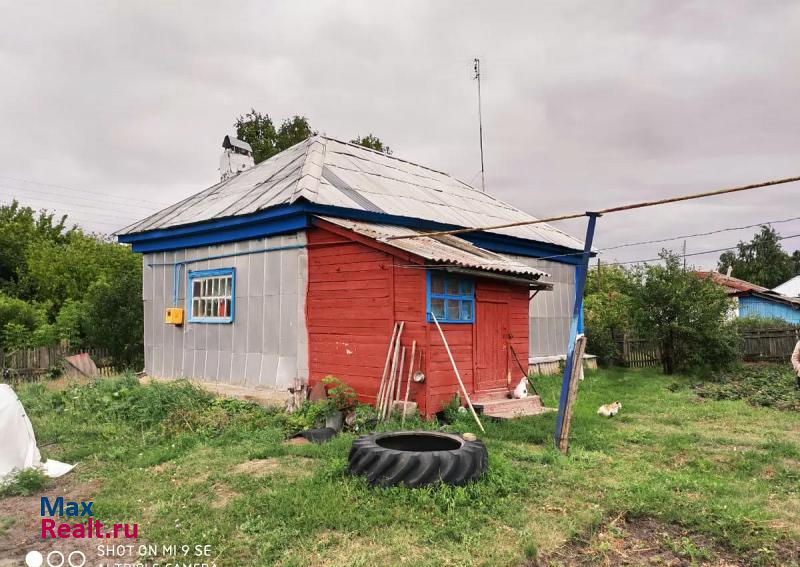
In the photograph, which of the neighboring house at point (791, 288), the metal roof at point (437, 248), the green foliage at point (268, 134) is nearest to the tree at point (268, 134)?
the green foliage at point (268, 134)

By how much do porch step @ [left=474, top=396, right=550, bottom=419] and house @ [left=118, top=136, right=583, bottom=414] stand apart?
20.0 inches

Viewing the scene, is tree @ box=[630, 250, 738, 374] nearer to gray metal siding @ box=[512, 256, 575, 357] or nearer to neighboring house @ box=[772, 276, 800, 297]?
gray metal siding @ box=[512, 256, 575, 357]

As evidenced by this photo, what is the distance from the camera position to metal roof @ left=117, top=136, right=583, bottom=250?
10492 mm

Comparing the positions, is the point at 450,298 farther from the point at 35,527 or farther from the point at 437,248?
the point at 35,527

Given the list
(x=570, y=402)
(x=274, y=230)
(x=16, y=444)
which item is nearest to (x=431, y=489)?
(x=570, y=402)

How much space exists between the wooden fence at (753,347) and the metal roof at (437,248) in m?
9.41

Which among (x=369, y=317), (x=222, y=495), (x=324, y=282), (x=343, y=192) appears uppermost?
(x=343, y=192)

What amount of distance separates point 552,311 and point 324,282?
798 centimetres

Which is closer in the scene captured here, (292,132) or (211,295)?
(211,295)

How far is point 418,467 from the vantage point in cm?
A: 547

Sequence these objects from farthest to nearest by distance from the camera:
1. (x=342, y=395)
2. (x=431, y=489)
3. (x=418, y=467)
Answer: (x=342, y=395), (x=418, y=467), (x=431, y=489)

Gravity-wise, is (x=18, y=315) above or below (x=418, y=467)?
above

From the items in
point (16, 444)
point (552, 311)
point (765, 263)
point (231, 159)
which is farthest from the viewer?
point (765, 263)

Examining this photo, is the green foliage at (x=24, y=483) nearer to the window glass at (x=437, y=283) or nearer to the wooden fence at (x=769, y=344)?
the window glass at (x=437, y=283)
